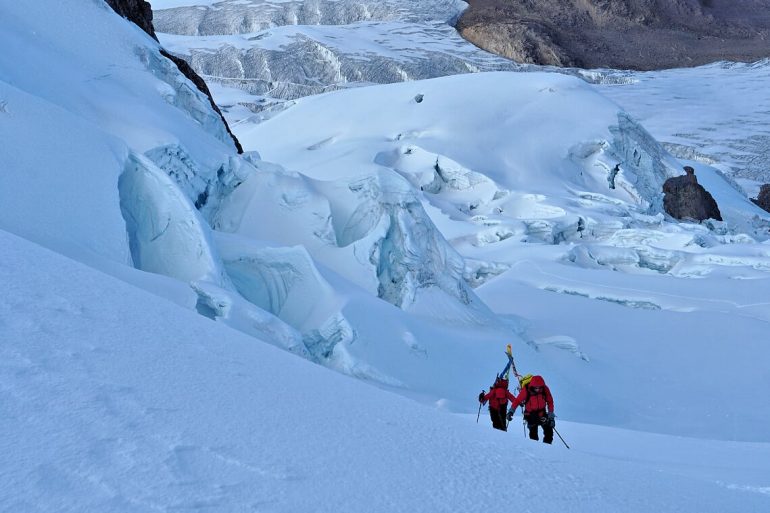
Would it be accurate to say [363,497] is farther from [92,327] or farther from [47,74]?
[47,74]

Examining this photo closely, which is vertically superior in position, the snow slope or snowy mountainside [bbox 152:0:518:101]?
the snow slope

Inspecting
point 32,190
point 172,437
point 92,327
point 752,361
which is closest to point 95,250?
point 32,190

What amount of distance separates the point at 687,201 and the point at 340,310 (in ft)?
82.1

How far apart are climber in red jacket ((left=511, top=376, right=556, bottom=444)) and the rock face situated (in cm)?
6854

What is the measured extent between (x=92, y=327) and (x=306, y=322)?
17.7 ft

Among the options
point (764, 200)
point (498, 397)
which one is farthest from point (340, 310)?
point (764, 200)

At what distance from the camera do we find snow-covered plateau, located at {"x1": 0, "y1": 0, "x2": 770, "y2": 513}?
233cm

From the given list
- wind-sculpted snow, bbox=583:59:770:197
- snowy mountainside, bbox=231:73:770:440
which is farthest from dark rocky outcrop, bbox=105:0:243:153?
wind-sculpted snow, bbox=583:59:770:197

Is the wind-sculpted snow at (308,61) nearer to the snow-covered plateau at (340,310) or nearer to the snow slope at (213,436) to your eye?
the snow-covered plateau at (340,310)

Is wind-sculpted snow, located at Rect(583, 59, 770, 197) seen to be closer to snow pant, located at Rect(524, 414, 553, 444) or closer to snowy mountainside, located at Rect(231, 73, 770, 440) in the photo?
snowy mountainside, located at Rect(231, 73, 770, 440)

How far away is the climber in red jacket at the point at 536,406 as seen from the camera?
5336 mm

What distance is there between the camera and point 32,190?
617 centimetres

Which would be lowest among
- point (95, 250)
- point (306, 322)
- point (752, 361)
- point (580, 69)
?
point (580, 69)

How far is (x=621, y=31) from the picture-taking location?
79.4m
